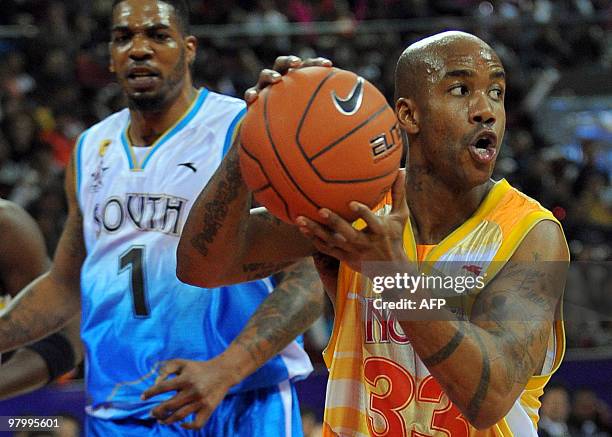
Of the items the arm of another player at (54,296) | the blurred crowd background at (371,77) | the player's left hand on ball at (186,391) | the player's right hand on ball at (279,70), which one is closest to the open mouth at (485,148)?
the player's right hand on ball at (279,70)

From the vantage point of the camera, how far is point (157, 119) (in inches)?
162

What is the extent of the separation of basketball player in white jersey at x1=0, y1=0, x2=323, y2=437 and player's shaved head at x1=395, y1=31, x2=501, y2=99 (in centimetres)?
114

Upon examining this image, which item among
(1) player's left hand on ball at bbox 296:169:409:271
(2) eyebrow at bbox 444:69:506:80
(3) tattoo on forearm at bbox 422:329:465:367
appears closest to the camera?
(1) player's left hand on ball at bbox 296:169:409:271

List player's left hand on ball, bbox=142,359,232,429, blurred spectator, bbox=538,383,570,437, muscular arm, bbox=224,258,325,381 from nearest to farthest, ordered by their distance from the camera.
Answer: player's left hand on ball, bbox=142,359,232,429
muscular arm, bbox=224,258,325,381
blurred spectator, bbox=538,383,570,437

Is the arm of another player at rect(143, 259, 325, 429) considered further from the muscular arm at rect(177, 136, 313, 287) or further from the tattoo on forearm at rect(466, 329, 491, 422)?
the tattoo on forearm at rect(466, 329, 491, 422)

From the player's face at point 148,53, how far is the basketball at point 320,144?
65.9 inches

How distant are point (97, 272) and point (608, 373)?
4.76 meters

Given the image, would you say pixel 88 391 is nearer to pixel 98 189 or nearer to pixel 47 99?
pixel 98 189

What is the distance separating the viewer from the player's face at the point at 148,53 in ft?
13.2

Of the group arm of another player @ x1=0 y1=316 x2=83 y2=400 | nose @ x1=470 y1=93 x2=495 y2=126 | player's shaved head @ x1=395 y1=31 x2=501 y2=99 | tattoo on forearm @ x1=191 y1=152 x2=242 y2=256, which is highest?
player's shaved head @ x1=395 y1=31 x2=501 y2=99

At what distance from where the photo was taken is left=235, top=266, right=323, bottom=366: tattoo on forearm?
3.50m

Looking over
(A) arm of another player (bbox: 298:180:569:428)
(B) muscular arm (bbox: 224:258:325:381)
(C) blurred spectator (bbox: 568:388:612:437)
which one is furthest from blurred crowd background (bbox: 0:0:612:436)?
(A) arm of another player (bbox: 298:180:569:428)

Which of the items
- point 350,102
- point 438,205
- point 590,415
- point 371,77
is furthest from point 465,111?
point 371,77

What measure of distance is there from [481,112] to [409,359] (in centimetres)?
68
